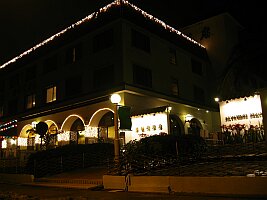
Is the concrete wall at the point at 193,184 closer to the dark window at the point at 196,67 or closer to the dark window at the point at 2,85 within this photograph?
A: the dark window at the point at 196,67

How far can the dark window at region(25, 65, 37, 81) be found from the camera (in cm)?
3149

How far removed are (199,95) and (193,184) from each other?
21634 mm

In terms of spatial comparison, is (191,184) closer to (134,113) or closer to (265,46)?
(265,46)

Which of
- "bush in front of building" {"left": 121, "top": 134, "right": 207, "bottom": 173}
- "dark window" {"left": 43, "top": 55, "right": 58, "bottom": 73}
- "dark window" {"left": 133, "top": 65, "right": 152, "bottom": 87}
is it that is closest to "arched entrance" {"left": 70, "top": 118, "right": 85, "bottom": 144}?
"dark window" {"left": 43, "top": 55, "right": 58, "bottom": 73}

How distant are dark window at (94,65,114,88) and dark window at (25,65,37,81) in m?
10.1

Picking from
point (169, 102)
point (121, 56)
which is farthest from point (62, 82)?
point (169, 102)

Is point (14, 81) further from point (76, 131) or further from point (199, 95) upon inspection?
point (199, 95)

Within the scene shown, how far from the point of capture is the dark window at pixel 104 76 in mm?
22927

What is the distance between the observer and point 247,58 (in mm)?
13797

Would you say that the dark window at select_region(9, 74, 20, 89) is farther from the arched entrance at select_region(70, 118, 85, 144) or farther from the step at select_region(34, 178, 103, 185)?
the step at select_region(34, 178, 103, 185)

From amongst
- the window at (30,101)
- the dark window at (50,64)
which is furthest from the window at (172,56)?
the window at (30,101)

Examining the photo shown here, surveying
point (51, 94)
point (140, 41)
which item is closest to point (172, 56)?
point (140, 41)

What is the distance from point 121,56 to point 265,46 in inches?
438

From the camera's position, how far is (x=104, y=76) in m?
23.4
